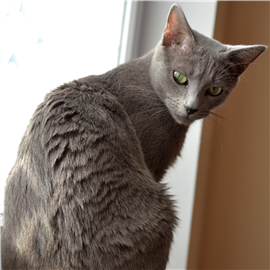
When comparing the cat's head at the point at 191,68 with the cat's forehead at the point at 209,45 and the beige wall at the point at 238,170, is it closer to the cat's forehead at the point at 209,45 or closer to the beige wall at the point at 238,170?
the cat's forehead at the point at 209,45

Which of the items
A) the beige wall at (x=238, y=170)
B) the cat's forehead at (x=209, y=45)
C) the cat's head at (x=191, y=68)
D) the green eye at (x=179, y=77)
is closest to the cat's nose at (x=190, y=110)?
the cat's head at (x=191, y=68)

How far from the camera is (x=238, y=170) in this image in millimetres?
1859

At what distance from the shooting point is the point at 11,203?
3.00 ft

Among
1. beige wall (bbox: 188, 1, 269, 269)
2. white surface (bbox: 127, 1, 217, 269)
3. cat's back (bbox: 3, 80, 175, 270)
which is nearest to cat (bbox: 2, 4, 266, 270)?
cat's back (bbox: 3, 80, 175, 270)

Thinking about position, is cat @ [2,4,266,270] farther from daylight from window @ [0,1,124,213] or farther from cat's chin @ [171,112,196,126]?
daylight from window @ [0,1,124,213]

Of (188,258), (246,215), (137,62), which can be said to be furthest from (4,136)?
(246,215)

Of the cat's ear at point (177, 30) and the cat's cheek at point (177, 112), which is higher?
the cat's ear at point (177, 30)

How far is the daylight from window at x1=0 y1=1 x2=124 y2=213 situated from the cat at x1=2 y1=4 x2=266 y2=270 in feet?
0.93

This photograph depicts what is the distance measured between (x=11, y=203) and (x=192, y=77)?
67 centimetres

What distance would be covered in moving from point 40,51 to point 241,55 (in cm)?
76

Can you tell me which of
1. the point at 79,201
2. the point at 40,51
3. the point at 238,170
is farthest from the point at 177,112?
the point at 238,170

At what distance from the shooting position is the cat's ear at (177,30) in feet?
3.41

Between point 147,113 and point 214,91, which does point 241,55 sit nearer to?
point 214,91

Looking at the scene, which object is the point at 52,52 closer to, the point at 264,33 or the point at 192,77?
the point at 192,77
